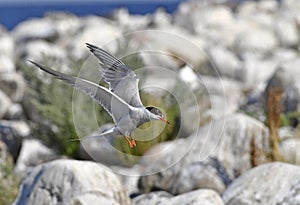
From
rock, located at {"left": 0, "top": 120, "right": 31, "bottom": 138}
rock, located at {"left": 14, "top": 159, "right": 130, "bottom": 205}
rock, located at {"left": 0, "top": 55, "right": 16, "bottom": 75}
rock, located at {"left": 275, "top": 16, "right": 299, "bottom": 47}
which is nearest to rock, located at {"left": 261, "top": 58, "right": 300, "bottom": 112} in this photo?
rock, located at {"left": 0, "top": 120, "right": 31, "bottom": 138}

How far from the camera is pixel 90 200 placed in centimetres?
561

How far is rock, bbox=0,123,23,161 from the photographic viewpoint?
8.72 meters

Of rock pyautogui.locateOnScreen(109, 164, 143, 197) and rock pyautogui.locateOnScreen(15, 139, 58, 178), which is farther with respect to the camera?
rock pyautogui.locateOnScreen(15, 139, 58, 178)

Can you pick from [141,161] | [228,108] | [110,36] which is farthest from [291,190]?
[110,36]

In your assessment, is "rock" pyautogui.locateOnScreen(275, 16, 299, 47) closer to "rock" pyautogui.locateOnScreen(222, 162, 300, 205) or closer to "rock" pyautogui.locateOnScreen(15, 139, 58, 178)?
"rock" pyautogui.locateOnScreen(15, 139, 58, 178)

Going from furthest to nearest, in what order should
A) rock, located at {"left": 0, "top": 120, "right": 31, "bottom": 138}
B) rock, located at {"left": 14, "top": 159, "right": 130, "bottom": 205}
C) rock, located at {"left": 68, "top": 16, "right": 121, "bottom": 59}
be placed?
rock, located at {"left": 68, "top": 16, "right": 121, "bottom": 59} → rock, located at {"left": 0, "top": 120, "right": 31, "bottom": 138} → rock, located at {"left": 14, "top": 159, "right": 130, "bottom": 205}

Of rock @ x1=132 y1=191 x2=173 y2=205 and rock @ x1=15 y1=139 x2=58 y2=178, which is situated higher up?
rock @ x1=132 y1=191 x2=173 y2=205

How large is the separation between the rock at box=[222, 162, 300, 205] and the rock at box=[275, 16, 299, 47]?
1219 centimetres

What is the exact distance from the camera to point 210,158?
23.1 feet

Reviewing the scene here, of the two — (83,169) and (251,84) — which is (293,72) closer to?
(251,84)

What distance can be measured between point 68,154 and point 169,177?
2.04m

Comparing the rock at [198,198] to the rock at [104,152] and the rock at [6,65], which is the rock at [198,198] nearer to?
the rock at [104,152]

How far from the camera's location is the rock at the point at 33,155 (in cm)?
837

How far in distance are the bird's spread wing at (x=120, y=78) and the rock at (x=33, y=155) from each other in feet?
15.5
